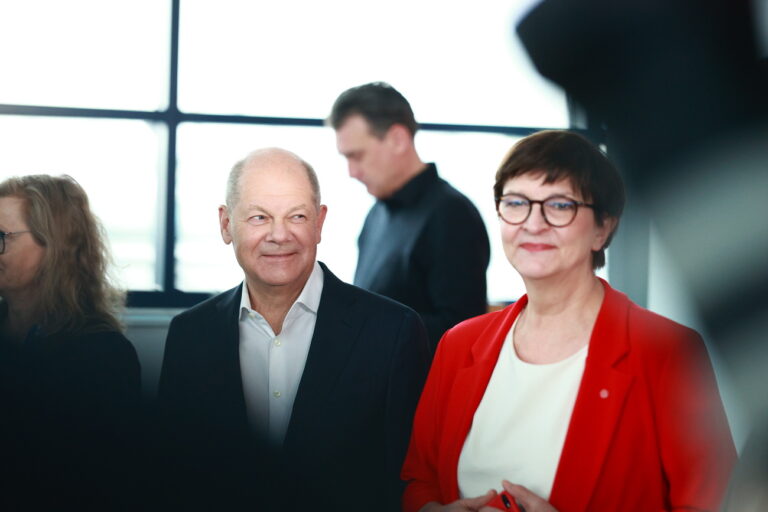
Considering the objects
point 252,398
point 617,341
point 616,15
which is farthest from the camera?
point 616,15

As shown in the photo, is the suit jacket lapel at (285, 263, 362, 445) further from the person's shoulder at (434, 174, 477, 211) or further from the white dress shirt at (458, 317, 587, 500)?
the person's shoulder at (434, 174, 477, 211)

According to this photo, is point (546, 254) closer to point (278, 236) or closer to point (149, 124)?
point (278, 236)

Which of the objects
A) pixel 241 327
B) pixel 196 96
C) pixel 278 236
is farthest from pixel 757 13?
pixel 196 96

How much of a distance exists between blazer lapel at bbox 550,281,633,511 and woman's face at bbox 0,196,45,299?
4.02ft

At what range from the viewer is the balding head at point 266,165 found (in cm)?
169

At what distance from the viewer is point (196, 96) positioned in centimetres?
385

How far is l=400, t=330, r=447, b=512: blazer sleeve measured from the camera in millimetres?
1520

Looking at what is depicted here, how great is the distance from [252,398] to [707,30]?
4.11 ft

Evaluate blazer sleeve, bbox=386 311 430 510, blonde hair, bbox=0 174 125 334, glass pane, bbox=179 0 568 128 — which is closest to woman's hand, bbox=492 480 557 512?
blazer sleeve, bbox=386 311 430 510

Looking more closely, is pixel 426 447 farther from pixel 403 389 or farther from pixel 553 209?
pixel 553 209

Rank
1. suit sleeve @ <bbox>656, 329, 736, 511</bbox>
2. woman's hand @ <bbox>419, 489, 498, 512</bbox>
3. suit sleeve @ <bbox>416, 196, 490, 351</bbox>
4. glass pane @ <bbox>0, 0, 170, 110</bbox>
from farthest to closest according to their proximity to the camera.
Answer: glass pane @ <bbox>0, 0, 170, 110</bbox> → suit sleeve @ <bbox>416, 196, 490, 351</bbox> → woman's hand @ <bbox>419, 489, 498, 512</bbox> → suit sleeve @ <bbox>656, 329, 736, 511</bbox>

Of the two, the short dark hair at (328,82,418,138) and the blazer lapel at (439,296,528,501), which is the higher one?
the short dark hair at (328,82,418,138)

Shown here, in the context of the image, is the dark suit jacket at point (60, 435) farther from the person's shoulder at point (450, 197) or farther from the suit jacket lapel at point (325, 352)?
the person's shoulder at point (450, 197)

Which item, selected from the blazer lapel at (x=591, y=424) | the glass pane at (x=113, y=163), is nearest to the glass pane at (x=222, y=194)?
the glass pane at (x=113, y=163)
